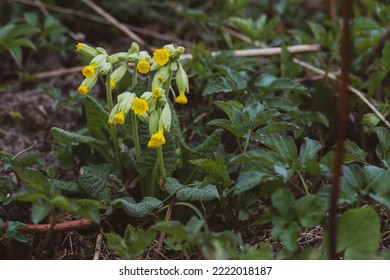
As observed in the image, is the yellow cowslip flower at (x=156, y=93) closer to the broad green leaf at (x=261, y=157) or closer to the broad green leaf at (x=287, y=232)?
the broad green leaf at (x=261, y=157)

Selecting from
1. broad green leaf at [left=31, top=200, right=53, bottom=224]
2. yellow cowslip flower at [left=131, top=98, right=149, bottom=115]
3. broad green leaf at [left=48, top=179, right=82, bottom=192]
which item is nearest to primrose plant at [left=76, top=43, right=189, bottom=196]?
yellow cowslip flower at [left=131, top=98, right=149, bottom=115]

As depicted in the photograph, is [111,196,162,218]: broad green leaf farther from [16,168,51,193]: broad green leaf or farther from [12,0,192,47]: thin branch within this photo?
[12,0,192,47]: thin branch

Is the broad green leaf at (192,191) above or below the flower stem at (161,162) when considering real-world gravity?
below

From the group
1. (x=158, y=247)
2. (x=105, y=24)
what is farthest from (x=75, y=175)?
(x=105, y=24)

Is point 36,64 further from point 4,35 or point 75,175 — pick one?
point 75,175

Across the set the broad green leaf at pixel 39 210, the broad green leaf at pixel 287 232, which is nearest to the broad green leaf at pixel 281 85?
the broad green leaf at pixel 287 232
